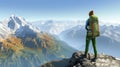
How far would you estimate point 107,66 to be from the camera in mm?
23484

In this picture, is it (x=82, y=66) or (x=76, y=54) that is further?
(x=76, y=54)

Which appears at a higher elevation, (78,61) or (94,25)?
(94,25)

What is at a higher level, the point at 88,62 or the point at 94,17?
the point at 94,17

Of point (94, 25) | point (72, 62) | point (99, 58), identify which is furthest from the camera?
point (72, 62)

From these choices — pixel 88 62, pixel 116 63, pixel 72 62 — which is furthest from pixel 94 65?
pixel 72 62

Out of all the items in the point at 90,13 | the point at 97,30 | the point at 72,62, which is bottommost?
the point at 72,62

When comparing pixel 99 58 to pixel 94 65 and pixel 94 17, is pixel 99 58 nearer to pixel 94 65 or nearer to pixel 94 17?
pixel 94 65

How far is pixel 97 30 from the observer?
2311 cm

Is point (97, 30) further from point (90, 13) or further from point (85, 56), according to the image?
point (85, 56)

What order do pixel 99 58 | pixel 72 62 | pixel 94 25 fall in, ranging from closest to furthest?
pixel 94 25, pixel 99 58, pixel 72 62

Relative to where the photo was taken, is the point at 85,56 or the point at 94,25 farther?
the point at 85,56

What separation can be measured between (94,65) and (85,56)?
2.06 meters

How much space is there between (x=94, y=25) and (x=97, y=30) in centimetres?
54

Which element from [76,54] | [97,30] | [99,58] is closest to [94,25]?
[97,30]
